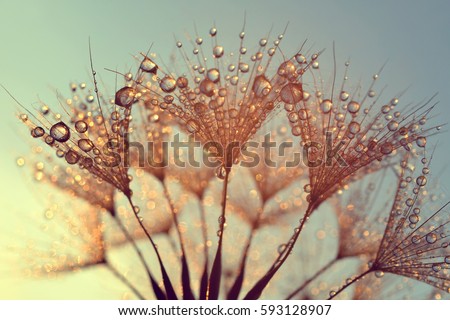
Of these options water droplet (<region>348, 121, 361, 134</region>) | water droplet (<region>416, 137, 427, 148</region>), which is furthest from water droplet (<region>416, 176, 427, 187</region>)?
water droplet (<region>348, 121, 361, 134</region>)

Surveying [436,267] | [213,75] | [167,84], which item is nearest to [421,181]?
[436,267]

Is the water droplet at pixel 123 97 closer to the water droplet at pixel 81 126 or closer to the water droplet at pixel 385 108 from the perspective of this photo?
the water droplet at pixel 81 126

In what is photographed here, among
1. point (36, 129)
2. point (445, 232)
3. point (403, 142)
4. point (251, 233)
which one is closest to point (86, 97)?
point (36, 129)

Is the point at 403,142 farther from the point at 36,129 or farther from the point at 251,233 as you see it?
the point at 36,129

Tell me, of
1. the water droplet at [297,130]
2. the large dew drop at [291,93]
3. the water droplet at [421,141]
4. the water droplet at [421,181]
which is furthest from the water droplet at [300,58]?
the water droplet at [421,181]

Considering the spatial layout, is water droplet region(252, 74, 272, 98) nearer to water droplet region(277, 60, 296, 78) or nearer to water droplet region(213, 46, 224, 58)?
water droplet region(277, 60, 296, 78)
